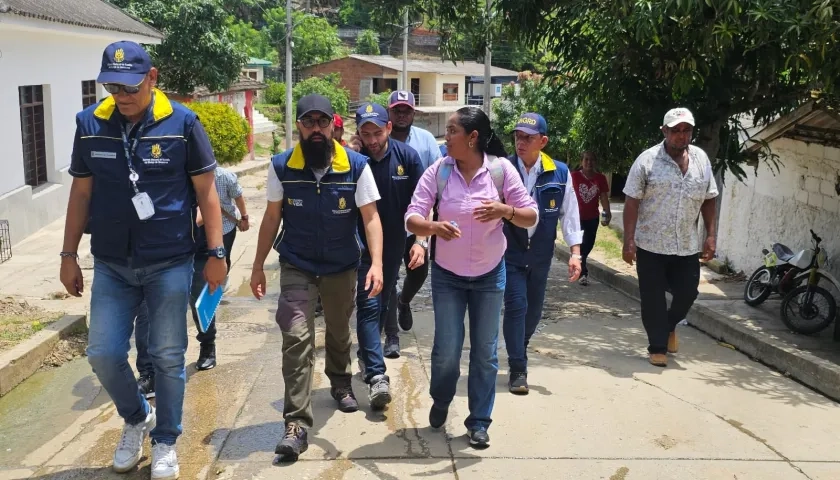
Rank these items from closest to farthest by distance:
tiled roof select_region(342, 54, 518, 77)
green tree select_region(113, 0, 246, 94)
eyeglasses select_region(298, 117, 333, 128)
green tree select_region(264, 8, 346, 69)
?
eyeglasses select_region(298, 117, 333, 128), green tree select_region(113, 0, 246, 94), tiled roof select_region(342, 54, 518, 77), green tree select_region(264, 8, 346, 69)

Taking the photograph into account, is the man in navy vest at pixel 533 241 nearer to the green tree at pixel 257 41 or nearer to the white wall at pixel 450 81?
the white wall at pixel 450 81

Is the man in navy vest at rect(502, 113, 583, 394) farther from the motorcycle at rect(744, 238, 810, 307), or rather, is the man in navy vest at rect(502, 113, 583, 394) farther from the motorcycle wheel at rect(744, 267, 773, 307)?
the motorcycle wheel at rect(744, 267, 773, 307)

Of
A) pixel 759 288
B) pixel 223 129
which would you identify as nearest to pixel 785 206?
pixel 759 288

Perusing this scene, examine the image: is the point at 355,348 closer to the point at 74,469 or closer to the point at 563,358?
the point at 563,358

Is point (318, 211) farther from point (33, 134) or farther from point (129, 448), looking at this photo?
point (33, 134)

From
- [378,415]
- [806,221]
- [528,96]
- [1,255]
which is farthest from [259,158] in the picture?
[378,415]

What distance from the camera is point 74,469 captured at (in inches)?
165

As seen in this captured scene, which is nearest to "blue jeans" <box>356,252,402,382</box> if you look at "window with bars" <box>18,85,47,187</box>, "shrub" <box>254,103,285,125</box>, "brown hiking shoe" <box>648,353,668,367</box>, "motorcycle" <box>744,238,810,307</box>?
"brown hiking shoe" <box>648,353,668,367</box>

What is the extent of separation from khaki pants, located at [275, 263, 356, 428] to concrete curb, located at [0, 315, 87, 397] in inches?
91.1

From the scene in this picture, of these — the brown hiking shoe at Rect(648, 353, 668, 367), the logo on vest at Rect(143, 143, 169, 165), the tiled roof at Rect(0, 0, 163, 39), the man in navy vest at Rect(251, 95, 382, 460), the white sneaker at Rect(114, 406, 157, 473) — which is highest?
the tiled roof at Rect(0, 0, 163, 39)

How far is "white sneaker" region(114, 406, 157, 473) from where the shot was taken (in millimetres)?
4098

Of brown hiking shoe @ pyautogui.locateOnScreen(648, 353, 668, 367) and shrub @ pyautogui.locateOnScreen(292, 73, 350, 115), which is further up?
shrub @ pyautogui.locateOnScreen(292, 73, 350, 115)

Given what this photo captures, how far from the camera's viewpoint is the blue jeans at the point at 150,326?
394 centimetres

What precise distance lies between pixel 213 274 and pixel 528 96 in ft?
62.2
